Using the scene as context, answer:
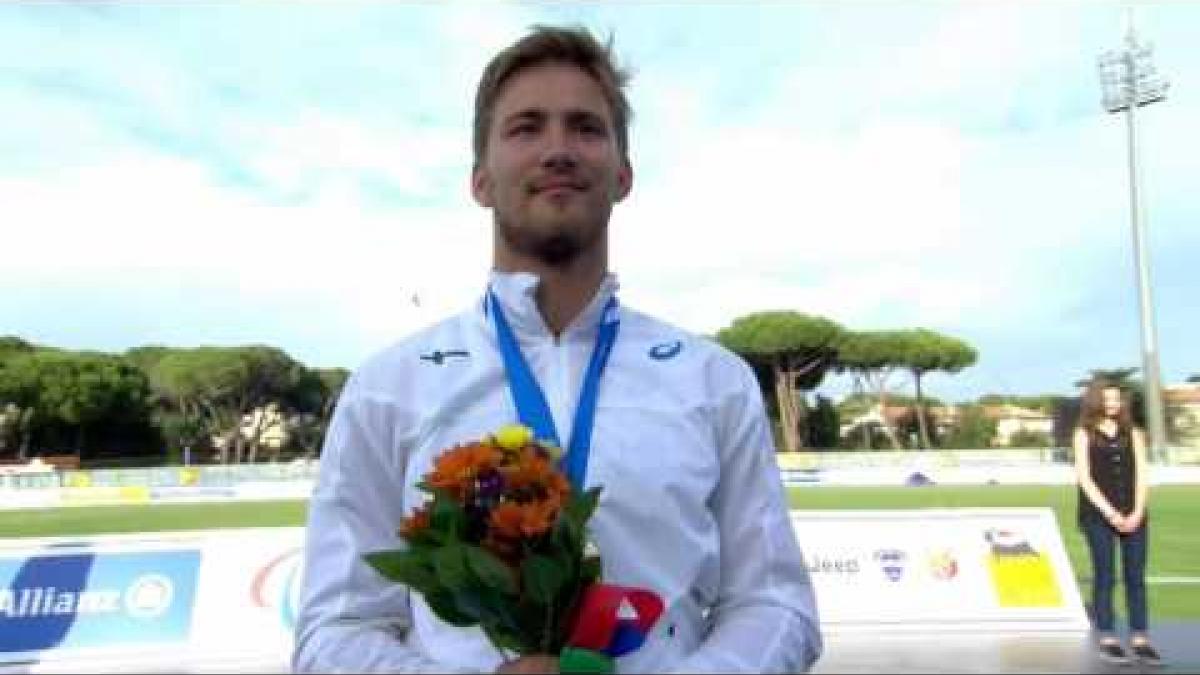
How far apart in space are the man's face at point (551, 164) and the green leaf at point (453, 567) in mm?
563

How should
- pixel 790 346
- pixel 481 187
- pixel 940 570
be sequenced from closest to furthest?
1. pixel 481 187
2. pixel 940 570
3. pixel 790 346

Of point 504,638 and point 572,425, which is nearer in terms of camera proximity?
point 504,638

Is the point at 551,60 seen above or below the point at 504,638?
above

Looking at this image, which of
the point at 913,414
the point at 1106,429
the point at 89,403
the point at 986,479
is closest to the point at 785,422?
the point at 913,414

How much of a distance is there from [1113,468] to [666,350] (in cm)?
719

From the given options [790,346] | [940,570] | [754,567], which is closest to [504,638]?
[754,567]

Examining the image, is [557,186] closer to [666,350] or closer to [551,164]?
[551,164]

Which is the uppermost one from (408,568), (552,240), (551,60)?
(551,60)

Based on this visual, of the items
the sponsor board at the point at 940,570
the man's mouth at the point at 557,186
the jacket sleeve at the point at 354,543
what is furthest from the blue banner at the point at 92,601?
the man's mouth at the point at 557,186

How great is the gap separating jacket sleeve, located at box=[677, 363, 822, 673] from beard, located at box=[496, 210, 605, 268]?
1.09 feet

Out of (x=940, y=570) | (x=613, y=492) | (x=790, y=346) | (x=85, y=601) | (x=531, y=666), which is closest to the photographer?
(x=531, y=666)

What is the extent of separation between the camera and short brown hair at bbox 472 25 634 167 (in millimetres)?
1775

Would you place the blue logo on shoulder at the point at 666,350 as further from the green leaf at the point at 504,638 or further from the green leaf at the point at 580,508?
the green leaf at the point at 504,638

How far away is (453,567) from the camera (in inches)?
50.5
